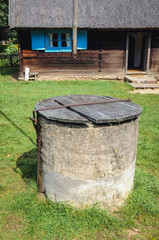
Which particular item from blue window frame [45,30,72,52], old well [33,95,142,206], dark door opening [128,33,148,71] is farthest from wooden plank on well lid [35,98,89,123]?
dark door opening [128,33,148,71]

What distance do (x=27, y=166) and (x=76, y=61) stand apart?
31.6 ft

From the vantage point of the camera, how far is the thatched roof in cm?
1148

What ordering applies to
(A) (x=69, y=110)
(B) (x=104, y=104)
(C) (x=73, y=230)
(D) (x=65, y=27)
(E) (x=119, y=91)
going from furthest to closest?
(D) (x=65, y=27), (E) (x=119, y=91), (B) (x=104, y=104), (A) (x=69, y=110), (C) (x=73, y=230)

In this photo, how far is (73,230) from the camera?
2.69 m

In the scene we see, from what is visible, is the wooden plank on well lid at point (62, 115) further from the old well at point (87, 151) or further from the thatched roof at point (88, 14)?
the thatched roof at point (88, 14)

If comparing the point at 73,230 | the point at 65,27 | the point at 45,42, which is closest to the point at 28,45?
the point at 45,42

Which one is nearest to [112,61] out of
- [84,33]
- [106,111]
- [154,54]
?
[84,33]

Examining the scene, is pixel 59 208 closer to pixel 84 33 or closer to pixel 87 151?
pixel 87 151

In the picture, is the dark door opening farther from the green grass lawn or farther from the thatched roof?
the green grass lawn

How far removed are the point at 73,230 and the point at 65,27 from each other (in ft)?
34.7

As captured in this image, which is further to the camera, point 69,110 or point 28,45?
point 28,45

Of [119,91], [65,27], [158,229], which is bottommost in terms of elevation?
[158,229]

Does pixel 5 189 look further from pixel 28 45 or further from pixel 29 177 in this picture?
pixel 28 45

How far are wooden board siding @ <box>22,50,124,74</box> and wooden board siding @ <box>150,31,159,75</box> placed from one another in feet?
5.67
